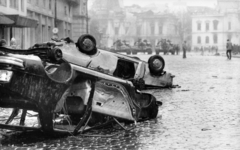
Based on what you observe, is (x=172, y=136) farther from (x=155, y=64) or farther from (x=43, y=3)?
(x=43, y=3)

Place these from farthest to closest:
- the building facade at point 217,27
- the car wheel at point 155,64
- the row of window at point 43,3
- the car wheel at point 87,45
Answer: the building facade at point 217,27 → the row of window at point 43,3 → the car wheel at point 155,64 → the car wheel at point 87,45

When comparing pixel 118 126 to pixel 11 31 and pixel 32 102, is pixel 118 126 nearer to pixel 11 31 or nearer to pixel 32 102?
pixel 32 102

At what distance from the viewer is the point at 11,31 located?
31.1 metres

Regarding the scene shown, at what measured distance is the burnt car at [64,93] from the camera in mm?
5602

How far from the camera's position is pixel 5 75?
5.52 m

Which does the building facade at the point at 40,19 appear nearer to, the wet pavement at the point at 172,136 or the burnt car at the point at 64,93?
the wet pavement at the point at 172,136

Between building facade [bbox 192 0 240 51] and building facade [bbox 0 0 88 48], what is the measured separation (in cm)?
6447

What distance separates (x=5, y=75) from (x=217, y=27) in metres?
120

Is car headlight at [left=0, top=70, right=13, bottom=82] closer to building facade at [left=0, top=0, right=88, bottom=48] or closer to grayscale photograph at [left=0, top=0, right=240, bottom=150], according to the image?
grayscale photograph at [left=0, top=0, right=240, bottom=150]

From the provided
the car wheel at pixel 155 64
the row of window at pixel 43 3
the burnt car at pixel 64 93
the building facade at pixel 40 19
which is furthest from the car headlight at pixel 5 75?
the row of window at pixel 43 3

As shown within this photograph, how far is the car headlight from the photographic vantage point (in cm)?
550

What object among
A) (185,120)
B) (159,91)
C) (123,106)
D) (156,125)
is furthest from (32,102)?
(159,91)

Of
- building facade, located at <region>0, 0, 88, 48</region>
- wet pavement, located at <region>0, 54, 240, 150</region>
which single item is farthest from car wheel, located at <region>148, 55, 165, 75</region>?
building facade, located at <region>0, 0, 88, 48</region>

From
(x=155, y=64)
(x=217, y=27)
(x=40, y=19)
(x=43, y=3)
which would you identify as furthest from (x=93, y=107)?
(x=217, y=27)
